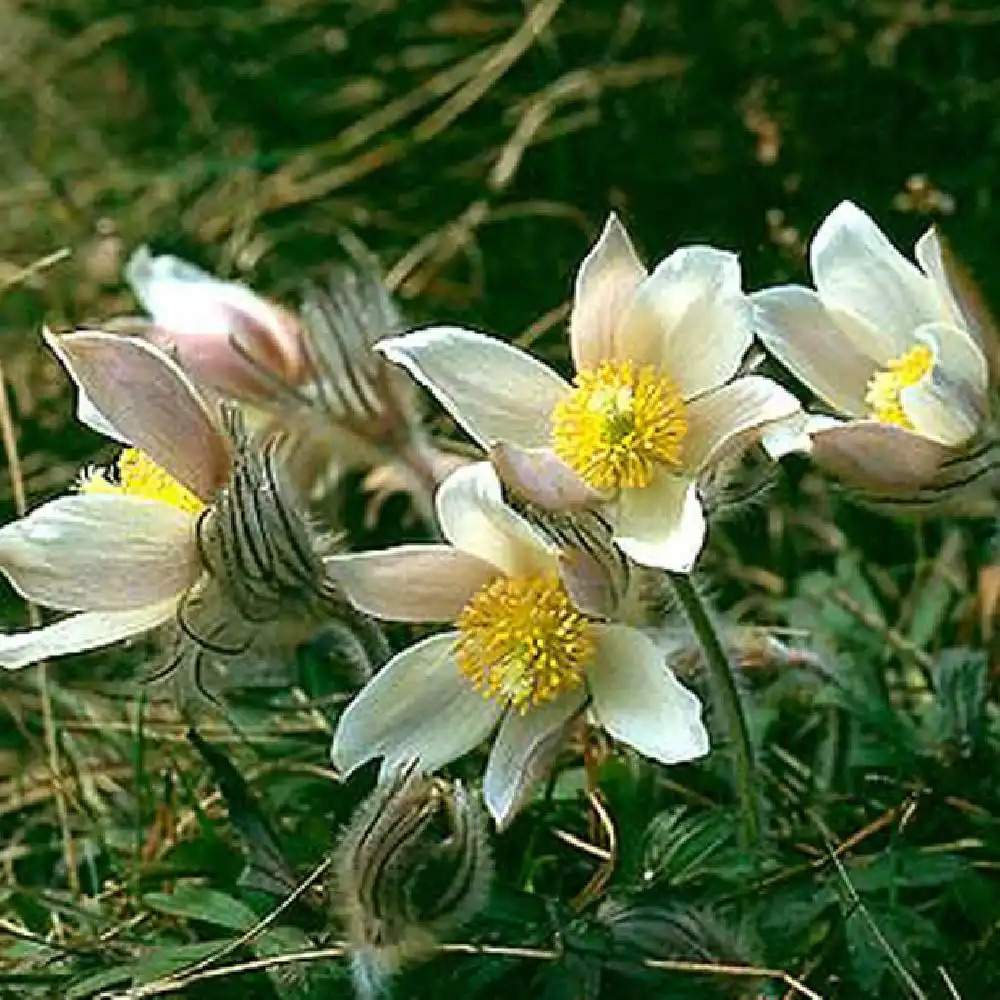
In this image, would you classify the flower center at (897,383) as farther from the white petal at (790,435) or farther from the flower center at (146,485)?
the flower center at (146,485)

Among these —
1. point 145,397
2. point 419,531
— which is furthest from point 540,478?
point 419,531

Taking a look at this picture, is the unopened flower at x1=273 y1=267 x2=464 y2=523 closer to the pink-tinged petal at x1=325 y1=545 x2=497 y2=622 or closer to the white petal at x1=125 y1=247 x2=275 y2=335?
the white petal at x1=125 y1=247 x2=275 y2=335

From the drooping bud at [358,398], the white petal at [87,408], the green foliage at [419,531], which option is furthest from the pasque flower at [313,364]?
the white petal at [87,408]

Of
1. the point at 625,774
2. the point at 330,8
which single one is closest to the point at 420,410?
the point at 625,774

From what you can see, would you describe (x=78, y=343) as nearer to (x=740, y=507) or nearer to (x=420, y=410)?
(x=740, y=507)

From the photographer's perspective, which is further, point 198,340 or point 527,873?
point 198,340

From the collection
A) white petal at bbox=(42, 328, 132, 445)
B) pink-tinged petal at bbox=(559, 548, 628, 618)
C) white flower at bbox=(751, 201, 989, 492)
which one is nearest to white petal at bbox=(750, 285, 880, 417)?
white flower at bbox=(751, 201, 989, 492)

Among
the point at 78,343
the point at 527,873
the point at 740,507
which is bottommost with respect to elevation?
the point at 527,873
